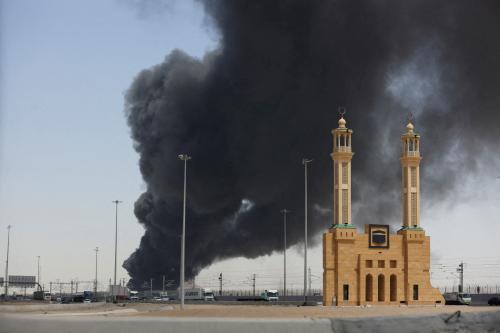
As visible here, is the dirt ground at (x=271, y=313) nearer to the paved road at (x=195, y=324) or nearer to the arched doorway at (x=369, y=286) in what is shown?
the paved road at (x=195, y=324)

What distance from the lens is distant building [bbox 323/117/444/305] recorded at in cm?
8875

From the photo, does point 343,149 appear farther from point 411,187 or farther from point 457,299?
point 457,299

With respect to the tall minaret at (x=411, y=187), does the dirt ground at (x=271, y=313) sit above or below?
below

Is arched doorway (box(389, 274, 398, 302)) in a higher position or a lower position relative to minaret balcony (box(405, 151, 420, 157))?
lower

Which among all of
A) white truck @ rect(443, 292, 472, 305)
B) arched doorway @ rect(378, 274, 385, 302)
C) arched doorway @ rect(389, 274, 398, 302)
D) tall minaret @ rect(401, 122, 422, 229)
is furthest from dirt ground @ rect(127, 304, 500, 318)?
white truck @ rect(443, 292, 472, 305)

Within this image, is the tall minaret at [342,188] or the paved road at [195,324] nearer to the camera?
the paved road at [195,324]

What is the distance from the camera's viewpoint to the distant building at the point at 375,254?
88750 millimetres

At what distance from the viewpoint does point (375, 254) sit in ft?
295

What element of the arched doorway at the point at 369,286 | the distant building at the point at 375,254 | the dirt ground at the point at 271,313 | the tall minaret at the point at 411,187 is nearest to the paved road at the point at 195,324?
the dirt ground at the point at 271,313

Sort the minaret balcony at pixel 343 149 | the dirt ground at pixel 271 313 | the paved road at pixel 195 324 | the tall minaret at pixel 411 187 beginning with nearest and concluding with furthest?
the paved road at pixel 195 324
the dirt ground at pixel 271 313
the minaret balcony at pixel 343 149
the tall minaret at pixel 411 187

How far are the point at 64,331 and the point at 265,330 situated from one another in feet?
9.60

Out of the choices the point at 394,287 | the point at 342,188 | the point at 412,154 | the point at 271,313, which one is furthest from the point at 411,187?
the point at 271,313

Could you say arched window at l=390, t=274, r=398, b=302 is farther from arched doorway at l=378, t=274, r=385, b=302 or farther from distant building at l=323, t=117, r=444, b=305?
arched doorway at l=378, t=274, r=385, b=302

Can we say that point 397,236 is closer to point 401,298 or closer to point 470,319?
point 401,298
